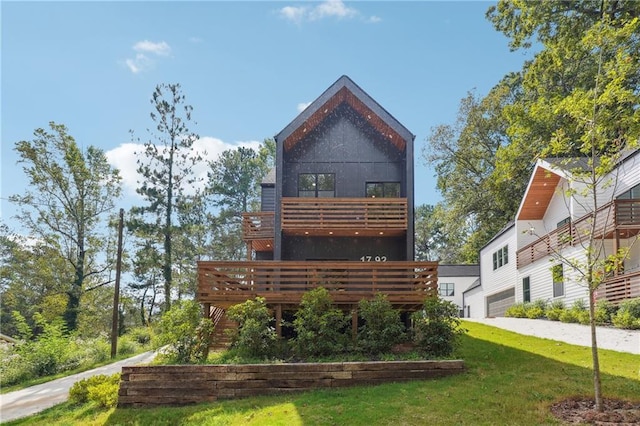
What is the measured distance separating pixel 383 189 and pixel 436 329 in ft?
26.7

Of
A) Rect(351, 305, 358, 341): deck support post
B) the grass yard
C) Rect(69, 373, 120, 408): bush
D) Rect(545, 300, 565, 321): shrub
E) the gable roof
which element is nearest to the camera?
the grass yard

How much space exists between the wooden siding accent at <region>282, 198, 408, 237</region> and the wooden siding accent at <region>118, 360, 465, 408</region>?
294 inches

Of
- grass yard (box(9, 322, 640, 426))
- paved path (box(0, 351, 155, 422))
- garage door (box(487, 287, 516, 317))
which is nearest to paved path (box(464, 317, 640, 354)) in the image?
grass yard (box(9, 322, 640, 426))

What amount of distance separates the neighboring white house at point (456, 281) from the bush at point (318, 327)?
96.9 ft

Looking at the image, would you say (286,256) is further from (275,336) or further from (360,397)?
(360,397)

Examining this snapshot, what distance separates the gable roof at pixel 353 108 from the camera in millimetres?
17703

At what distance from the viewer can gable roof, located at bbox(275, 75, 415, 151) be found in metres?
17.7

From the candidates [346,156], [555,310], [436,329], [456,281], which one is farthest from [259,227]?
[456,281]

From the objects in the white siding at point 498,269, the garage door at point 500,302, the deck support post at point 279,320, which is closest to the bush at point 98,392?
the deck support post at point 279,320

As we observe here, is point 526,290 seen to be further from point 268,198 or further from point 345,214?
point 268,198

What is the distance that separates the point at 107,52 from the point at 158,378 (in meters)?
11.4

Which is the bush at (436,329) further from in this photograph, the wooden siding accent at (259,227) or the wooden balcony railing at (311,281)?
the wooden siding accent at (259,227)

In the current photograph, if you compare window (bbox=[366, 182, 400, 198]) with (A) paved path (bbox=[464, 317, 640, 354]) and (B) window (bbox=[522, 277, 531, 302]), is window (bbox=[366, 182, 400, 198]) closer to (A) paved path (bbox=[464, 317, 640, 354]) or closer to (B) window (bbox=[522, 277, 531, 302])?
(A) paved path (bbox=[464, 317, 640, 354])

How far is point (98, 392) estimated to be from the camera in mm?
11469
